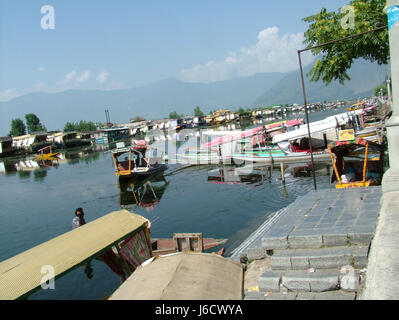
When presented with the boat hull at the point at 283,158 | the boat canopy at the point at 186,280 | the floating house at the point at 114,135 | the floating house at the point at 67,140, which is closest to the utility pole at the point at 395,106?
the boat canopy at the point at 186,280

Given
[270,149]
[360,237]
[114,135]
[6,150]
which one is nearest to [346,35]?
[360,237]

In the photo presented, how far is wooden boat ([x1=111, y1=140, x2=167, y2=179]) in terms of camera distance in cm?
2645

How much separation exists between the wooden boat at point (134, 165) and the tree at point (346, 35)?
54.9 ft

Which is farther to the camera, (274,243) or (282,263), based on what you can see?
(274,243)

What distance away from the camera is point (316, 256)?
5305 mm

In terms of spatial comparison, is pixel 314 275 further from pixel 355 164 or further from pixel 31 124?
pixel 31 124

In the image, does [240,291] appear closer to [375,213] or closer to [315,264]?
[315,264]

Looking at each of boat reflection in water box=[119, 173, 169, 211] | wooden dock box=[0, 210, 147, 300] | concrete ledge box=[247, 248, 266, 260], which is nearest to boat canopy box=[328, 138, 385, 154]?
concrete ledge box=[247, 248, 266, 260]

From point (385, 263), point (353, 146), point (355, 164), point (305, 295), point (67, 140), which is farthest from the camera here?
point (67, 140)

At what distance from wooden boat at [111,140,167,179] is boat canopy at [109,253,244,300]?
21.6 meters

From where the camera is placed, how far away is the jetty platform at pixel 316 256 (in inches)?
187

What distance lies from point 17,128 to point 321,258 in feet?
365

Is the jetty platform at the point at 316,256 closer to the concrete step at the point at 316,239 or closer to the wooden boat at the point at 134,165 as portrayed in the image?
the concrete step at the point at 316,239

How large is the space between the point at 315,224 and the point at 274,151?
72.3ft
